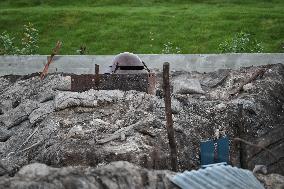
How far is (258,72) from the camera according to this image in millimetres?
12562

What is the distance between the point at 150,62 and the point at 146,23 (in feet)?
23.9

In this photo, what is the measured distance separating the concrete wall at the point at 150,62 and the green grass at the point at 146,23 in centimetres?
458

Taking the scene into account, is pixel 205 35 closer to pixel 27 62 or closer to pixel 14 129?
pixel 27 62

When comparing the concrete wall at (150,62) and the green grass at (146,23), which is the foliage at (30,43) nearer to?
the green grass at (146,23)

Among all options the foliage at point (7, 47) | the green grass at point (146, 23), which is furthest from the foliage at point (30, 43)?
the green grass at point (146, 23)

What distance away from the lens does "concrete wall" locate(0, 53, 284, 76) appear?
14.4m

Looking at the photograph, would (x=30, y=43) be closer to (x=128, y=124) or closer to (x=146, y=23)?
(x=146, y=23)

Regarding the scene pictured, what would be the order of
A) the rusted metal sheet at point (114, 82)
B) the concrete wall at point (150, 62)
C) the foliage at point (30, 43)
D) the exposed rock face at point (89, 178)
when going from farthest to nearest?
the foliage at point (30, 43) → the concrete wall at point (150, 62) → the rusted metal sheet at point (114, 82) → the exposed rock face at point (89, 178)

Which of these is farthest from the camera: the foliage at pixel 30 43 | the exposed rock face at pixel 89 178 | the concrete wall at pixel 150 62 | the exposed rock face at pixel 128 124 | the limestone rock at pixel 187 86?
the foliage at pixel 30 43

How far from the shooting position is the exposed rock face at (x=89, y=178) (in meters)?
5.93

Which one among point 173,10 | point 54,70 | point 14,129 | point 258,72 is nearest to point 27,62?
point 54,70

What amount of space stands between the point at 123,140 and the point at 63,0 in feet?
56.5

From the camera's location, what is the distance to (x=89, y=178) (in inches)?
243

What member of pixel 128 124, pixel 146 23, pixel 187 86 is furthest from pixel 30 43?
pixel 128 124
